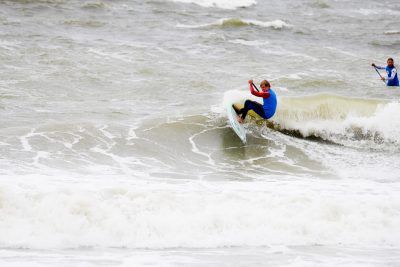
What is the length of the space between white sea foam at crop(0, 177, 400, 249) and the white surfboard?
3495mm

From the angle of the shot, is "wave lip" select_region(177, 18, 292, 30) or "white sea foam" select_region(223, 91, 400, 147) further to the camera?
"wave lip" select_region(177, 18, 292, 30)

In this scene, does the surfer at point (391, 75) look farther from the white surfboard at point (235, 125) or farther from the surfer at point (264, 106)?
the white surfboard at point (235, 125)

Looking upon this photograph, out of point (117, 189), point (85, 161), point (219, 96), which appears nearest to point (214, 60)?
point (219, 96)

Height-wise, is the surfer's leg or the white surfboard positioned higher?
the surfer's leg

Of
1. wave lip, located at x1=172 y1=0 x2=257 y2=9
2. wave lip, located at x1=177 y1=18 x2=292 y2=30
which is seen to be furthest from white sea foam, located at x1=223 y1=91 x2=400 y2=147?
wave lip, located at x1=172 y1=0 x2=257 y2=9

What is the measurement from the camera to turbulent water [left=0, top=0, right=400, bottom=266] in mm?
6543

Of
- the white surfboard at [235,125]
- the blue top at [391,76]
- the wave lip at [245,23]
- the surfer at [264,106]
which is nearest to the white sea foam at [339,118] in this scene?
the white surfboard at [235,125]

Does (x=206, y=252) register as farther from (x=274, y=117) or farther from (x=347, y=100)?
(x=347, y=100)

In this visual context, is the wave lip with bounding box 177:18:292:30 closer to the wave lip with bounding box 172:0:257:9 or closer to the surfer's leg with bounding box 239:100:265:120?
the wave lip with bounding box 172:0:257:9

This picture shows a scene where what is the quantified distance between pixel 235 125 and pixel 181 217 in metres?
4.64

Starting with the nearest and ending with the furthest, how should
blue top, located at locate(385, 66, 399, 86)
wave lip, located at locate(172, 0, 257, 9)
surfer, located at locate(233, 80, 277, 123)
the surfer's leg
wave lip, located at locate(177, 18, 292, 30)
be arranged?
surfer, located at locate(233, 80, 277, 123), the surfer's leg, blue top, located at locate(385, 66, 399, 86), wave lip, located at locate(177, 18, 292, 30), wave lip, located at locate(172, 0, 257, 9)

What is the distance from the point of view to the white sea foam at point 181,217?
652 cm

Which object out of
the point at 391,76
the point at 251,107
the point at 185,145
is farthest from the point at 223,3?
the point at 185,145

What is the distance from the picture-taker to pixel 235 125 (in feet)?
37.6
